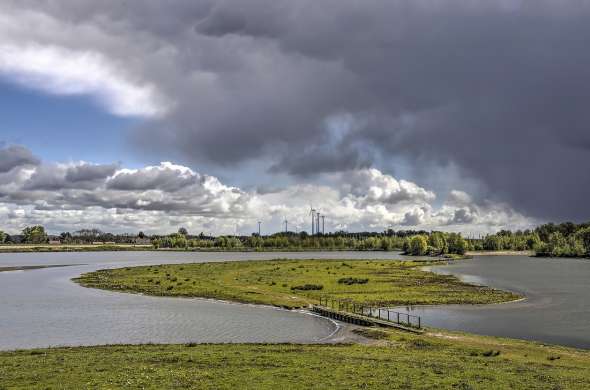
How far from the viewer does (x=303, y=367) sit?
4031cm

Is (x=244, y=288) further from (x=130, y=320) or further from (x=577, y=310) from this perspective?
(x=577, y=310)

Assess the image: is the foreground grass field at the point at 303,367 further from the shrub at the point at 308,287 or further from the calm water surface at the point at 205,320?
the shrub at the point at 308,287

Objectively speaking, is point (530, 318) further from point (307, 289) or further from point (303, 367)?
point (303, 367)

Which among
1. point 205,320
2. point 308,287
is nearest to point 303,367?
point 205,320

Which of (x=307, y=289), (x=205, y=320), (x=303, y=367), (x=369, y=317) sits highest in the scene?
(x=303, y=367)

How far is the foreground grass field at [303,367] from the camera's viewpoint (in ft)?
115

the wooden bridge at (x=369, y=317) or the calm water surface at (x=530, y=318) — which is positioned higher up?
the wooden bridge at (x=369, y=317)

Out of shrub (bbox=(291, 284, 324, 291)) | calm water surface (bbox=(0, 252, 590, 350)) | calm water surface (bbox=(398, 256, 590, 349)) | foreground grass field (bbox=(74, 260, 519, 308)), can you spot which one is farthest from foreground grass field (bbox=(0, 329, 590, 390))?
shrub (bbox=(291, 284, 324, 291))

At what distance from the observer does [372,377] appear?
3672 cm

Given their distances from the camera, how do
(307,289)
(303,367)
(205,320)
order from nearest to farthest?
(303,367)
(205,320)
(307,289)

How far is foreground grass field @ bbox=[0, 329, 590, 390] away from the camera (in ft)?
115

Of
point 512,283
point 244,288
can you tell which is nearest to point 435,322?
point 244,288

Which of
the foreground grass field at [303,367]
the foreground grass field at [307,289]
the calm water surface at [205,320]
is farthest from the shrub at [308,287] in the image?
the foreground grass field at [303,367]

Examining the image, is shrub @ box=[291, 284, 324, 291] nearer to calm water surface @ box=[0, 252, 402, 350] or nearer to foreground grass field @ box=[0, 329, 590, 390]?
calm water surface @ box=[0, 252, 402, 350]
